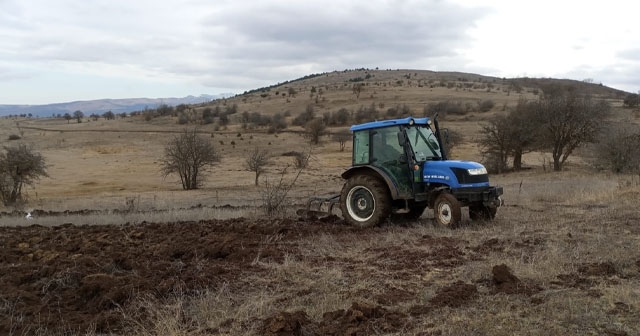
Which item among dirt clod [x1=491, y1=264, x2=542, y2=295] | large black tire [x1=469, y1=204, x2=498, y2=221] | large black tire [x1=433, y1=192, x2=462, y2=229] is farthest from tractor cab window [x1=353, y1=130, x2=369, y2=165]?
dirt clod [x1=491, y1=264, x2=542, y2=295]

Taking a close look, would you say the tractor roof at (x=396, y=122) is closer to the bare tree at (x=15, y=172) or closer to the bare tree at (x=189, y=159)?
the bare tree at (x=15, y=172)

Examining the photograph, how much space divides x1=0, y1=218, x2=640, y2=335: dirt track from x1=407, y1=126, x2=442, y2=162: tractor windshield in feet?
5.95

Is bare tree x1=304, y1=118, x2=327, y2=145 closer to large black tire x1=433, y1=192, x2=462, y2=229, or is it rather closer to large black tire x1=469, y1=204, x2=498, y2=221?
large black tire x1=469, y1=204, x2=498, y2=221

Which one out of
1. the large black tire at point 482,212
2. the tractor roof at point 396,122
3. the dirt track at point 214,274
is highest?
the tractor roof at point 396,122

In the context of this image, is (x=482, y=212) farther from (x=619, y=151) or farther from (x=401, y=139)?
(x=619, y=151)

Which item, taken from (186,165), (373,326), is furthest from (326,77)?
(373,326)

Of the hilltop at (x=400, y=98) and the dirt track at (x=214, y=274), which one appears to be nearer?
the dirt track at (x=214, y=274)

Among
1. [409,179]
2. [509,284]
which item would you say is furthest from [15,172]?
[509,284]

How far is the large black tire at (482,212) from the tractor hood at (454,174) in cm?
60

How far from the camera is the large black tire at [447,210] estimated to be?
9.79 m

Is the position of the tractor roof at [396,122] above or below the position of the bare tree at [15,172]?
above

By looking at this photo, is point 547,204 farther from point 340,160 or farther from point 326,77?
point 326,77

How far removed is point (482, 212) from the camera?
1091 cm

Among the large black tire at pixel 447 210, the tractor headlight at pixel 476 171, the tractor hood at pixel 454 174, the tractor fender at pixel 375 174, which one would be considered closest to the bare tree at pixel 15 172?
the tractor fender at pixel 375 174
